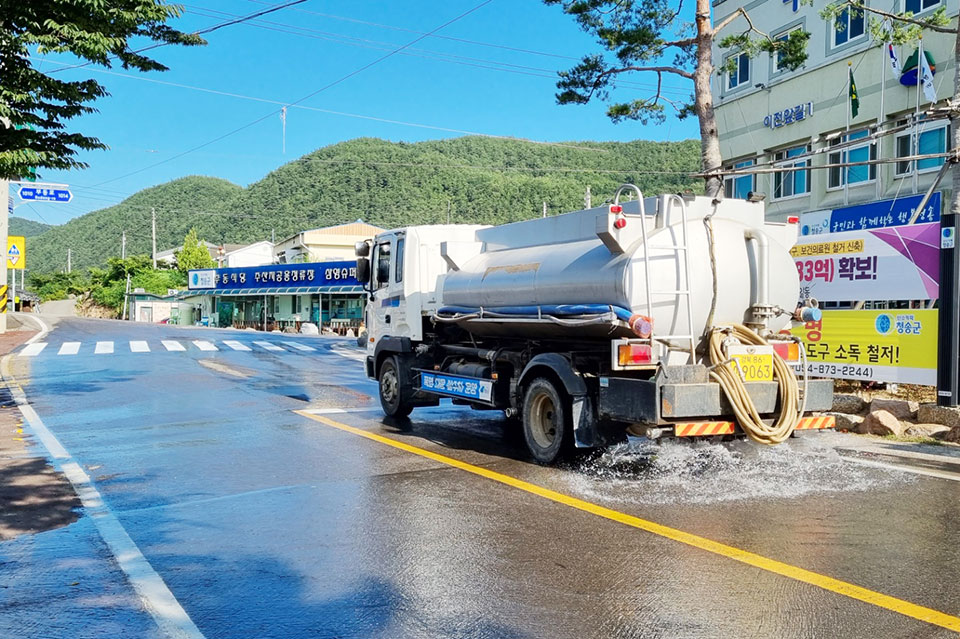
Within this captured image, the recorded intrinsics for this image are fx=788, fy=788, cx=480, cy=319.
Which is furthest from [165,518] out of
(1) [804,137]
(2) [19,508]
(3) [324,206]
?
(3) [324,206]

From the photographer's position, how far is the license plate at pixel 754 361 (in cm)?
762

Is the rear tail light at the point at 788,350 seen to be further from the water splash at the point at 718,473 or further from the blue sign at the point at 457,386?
the blue sign at the point at 457,386

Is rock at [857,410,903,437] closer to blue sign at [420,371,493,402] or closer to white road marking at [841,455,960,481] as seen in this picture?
white road marking at [841,455,960,481]

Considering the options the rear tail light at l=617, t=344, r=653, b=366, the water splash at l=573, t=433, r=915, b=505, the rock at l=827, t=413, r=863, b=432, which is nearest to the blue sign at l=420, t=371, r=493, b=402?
the water splash at l=573, t=433, r=915, b=505

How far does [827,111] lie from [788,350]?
2087 centimetres

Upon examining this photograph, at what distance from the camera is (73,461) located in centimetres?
877

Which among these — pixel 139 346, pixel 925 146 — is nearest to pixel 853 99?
pixel 925 146

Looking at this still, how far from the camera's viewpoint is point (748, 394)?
A: 24.8 feet

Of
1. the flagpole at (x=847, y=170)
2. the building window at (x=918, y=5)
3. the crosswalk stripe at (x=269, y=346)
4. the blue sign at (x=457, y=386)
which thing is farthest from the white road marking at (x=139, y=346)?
the building window at (x=918, y=5)

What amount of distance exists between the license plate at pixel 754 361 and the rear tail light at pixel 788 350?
0.25 meters

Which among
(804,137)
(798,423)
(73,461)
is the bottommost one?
(73,461)

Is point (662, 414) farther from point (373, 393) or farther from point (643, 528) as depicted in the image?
point (373, 393)

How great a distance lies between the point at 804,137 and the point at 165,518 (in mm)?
26135

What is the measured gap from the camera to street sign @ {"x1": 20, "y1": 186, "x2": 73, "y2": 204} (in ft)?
86.7
